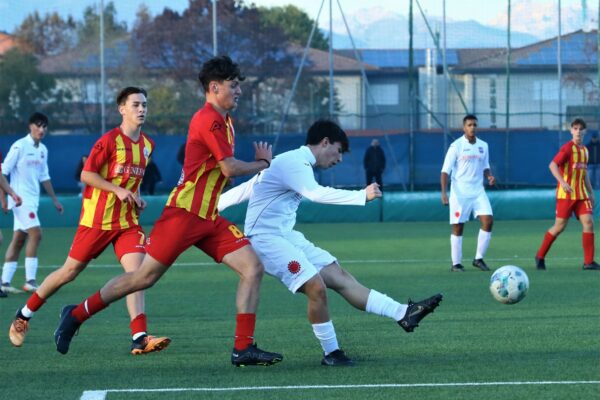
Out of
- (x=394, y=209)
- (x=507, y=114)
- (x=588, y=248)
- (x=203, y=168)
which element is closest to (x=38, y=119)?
(x=203, y=168)

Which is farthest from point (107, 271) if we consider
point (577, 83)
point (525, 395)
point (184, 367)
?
point (577, 83)

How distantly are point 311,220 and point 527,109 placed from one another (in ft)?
33.6

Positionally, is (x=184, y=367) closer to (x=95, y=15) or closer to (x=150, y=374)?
(x=150, y=374)

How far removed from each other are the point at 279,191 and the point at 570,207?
8.16 meters

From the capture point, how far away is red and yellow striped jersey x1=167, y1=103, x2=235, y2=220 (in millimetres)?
7910

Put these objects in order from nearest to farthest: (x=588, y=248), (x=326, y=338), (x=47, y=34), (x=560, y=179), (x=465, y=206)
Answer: (x=326, y=338), (x=560, y=179), (x=588, y=248), (x=465, y=206), (x=47, y=34)

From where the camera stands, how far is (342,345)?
9023 mm

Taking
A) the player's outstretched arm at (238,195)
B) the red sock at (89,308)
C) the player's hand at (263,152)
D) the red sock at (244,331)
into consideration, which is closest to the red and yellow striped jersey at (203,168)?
the player's hand at (263,152)

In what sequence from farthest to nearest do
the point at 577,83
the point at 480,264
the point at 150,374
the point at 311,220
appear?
the point at 577,83, the point at 311,220, the point at 480,264, the point at 150,374

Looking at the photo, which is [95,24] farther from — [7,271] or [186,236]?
[186,236]

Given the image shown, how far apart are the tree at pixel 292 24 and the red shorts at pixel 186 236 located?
26.4m

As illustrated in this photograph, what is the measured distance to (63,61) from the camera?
35469 mm

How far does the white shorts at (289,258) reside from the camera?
802 cm

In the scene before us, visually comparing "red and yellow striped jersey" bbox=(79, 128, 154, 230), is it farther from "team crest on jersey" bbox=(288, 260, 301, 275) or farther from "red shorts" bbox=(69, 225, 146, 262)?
"team crest on jersey" bbox=(288, 260, 301, 275)
